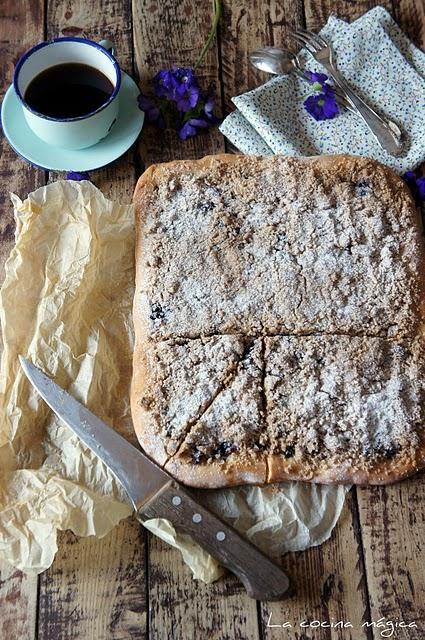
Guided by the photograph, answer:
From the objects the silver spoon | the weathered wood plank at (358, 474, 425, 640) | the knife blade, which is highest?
the silver spoon

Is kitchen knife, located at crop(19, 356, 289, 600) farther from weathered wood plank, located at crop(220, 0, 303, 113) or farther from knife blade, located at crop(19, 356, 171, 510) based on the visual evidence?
weathered wood plank, located at crop(220, 0, 303, 113)

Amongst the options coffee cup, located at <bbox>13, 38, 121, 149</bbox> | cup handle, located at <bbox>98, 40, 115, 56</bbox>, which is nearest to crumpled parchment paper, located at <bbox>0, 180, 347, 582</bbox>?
coffee cup, located at <bbox>13, 38, 121, 149</bbox>

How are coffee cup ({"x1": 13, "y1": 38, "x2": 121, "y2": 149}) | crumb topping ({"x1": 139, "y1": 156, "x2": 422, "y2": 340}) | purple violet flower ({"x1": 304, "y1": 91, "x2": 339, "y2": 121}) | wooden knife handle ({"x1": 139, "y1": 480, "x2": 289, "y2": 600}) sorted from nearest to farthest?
wooden knife handle ({"x1": 139, "y1": 480, "x2": 289, "y2": 600}), crumb topping ({"x1": 139, "y1": 156, "x2": 422, "y2": 340}), coffee cup ({"x1": 13, "y1": 38, "x2": 121, "y2": 149}), purple violet flower ({"x1": 304, "y1": 91, "x2": 339, "y2": 121})

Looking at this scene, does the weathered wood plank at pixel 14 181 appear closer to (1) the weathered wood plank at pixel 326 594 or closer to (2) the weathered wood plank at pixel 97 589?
(2) the weathered wood plank at pixel 97 589

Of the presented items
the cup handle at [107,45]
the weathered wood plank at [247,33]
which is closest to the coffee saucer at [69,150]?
the cup handle at [107,45]

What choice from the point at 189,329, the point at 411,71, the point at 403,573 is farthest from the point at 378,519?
the point at 411,71

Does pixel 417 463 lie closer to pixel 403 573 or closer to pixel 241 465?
pixel 403 573

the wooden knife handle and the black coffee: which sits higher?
the black coffee
